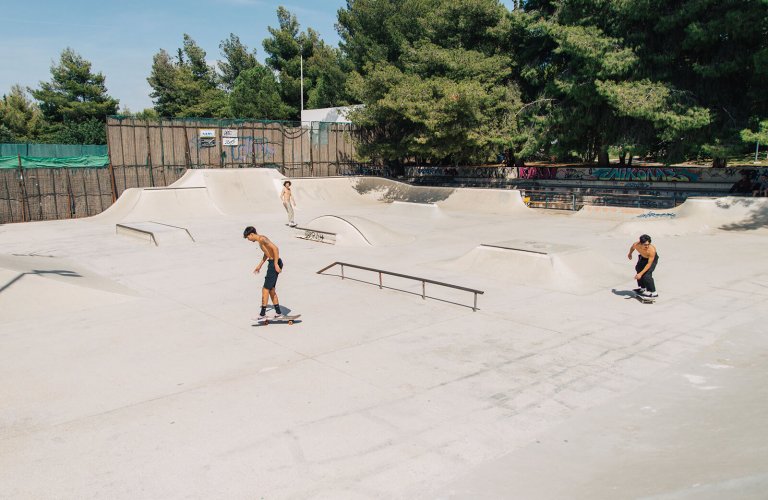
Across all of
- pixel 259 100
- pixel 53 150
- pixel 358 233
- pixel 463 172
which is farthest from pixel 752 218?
pixel 259 100

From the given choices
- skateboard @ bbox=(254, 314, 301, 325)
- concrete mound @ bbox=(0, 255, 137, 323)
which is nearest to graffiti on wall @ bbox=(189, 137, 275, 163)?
concrete mound @ bbox=(0, 255, 137, 323)

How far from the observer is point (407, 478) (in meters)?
4.54

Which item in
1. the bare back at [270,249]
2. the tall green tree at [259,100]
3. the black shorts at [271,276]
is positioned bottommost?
the black shorts at [271,276]

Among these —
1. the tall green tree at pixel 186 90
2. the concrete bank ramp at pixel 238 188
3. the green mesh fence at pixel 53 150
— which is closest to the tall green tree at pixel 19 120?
the tall green tree at pixel 186 90

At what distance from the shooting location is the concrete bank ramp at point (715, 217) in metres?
18.1

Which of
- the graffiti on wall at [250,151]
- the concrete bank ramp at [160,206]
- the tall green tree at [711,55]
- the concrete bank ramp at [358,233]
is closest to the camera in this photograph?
the concrete bank ramp at [358,233]

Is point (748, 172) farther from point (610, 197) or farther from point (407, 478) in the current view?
point (407, 478)

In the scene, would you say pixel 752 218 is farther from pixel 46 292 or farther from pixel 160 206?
pixel 160 206

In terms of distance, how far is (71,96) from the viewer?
5634 centimetres

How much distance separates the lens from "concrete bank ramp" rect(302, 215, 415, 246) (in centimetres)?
1636

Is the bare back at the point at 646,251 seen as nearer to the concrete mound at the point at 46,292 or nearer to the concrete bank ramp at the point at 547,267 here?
the concrete bank ramp at the point at 547,267

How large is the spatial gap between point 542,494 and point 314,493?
174cm

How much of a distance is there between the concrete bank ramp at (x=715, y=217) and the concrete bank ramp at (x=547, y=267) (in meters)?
6.49

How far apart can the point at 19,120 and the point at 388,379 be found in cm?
6036
